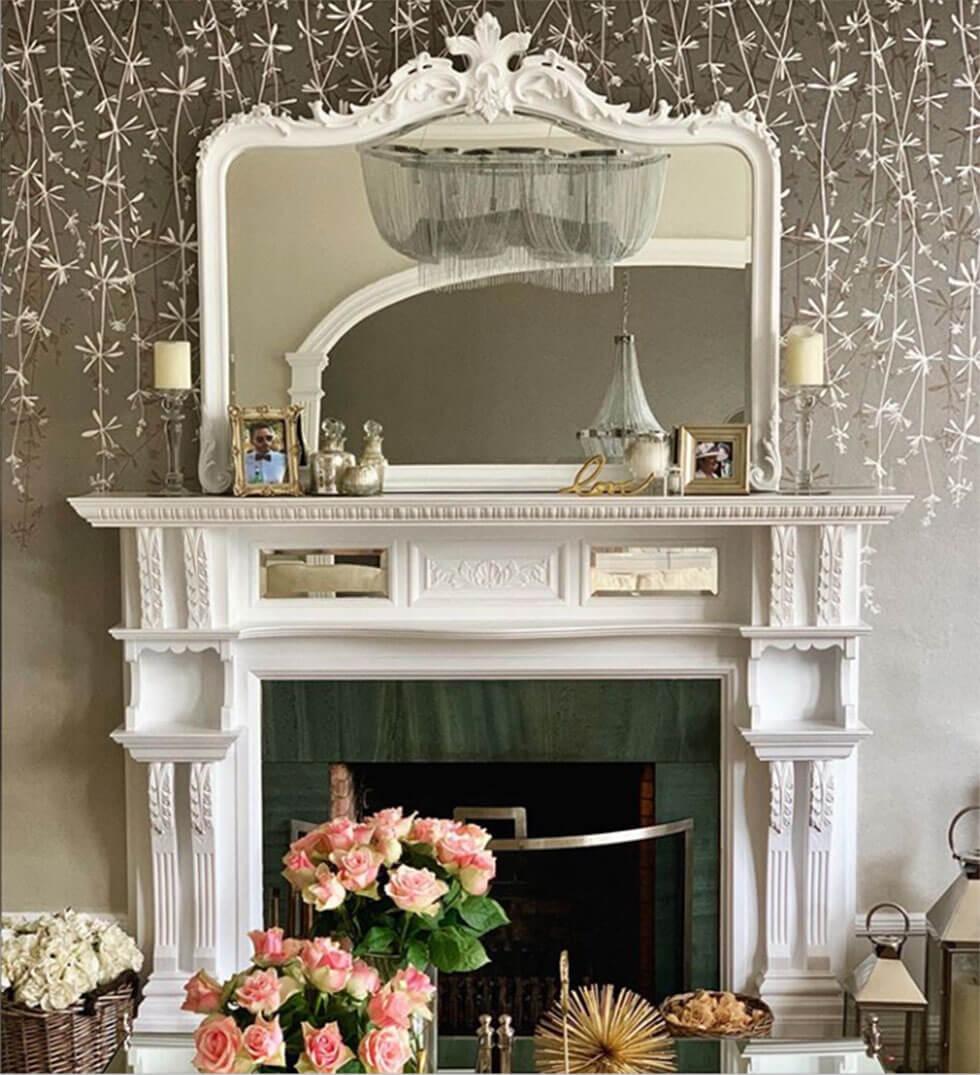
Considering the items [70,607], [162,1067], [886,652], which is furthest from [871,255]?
[162,1067]

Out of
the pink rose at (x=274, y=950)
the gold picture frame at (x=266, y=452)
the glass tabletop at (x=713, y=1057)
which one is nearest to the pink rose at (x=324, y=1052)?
the pink rose at (x=274, y=950)

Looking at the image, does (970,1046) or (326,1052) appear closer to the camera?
(326,1052)

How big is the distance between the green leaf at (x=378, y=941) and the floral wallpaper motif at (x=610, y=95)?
1531 mm

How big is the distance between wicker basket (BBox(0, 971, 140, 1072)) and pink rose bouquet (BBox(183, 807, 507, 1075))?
124 cm

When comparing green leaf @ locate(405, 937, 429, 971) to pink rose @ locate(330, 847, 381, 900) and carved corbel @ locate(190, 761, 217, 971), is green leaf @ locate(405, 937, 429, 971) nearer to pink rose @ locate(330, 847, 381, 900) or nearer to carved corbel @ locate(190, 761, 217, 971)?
pink rose @ locate(330, 847, 381, 900)

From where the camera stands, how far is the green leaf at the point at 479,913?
1.56 m

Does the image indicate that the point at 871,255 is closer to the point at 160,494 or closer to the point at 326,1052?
the point at 160,494

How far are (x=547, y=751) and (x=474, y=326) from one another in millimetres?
917

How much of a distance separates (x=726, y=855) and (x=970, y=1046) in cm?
59

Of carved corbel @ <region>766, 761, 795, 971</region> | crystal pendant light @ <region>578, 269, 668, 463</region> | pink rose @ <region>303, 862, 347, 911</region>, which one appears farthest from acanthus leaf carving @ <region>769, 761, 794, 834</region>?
pink rose @ <region>303, 862, 347, 911</region>

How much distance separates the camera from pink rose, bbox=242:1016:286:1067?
1234mm

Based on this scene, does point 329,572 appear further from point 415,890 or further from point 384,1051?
point 384,1051

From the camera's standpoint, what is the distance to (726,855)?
2.84 metres

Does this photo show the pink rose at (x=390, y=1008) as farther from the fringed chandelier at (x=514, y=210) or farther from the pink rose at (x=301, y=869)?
the fringed chandelier at (x=514, y=210)
